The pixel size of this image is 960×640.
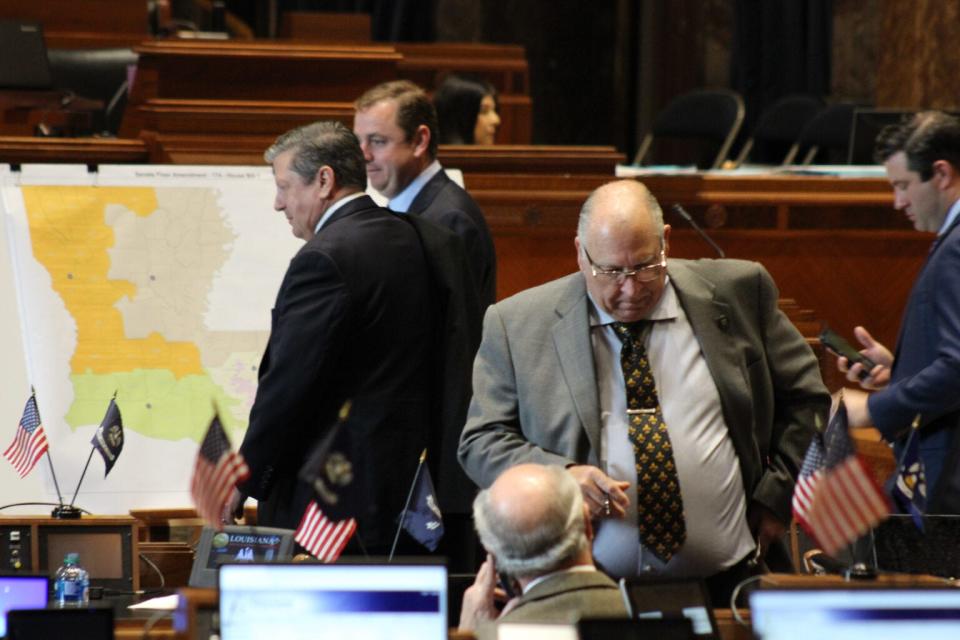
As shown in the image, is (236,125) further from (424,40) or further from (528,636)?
(424,40)

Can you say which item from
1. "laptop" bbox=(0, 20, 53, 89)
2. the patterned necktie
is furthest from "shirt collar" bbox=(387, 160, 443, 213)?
"laptop" bbox=(0, 20, 53, 89)

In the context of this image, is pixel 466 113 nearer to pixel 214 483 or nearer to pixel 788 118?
pixel 788 118

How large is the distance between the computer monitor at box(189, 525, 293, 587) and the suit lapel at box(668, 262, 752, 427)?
1.02 meters

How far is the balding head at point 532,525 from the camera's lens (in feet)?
9.19

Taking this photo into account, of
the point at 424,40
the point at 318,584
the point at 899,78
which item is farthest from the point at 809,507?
the point at 424,40

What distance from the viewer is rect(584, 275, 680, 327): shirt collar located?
3594mm

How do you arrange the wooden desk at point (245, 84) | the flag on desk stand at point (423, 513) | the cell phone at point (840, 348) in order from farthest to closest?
the wooden desk at point (245, 84)
the cell phone at point (840, 348)
the flag on desk stand at point (423, 513)

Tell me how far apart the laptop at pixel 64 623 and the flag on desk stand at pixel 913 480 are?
1608 mm

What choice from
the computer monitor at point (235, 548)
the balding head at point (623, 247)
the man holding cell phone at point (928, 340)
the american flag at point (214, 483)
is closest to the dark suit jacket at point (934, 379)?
the man holding cell phone at point (928, 340)

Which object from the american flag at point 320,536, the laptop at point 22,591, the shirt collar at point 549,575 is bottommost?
the american flag at point 320,536

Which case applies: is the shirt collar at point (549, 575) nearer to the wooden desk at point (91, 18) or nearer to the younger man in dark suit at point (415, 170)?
the younger man in dark suit at point (415, 170)

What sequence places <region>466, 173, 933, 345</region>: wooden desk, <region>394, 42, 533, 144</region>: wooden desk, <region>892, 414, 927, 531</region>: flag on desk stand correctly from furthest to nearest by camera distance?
1. <region>394, 42, 533, 144</region>: wooden desk
2. <region>466, 173, 933, 345</region>: wooden desk
3. <region>892, 414, 927, 531</region>: flag on desk stand

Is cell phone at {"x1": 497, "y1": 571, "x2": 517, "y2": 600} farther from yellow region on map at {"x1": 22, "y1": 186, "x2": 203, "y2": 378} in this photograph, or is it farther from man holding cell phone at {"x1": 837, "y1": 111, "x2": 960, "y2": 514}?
yellow region on map at {"x1": 22, "y1": 186, "x2": 203, "y2": 378}

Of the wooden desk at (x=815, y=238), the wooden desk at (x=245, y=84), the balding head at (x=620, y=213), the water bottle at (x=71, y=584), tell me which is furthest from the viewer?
→ the wooden desk at (x=815, y=238)
